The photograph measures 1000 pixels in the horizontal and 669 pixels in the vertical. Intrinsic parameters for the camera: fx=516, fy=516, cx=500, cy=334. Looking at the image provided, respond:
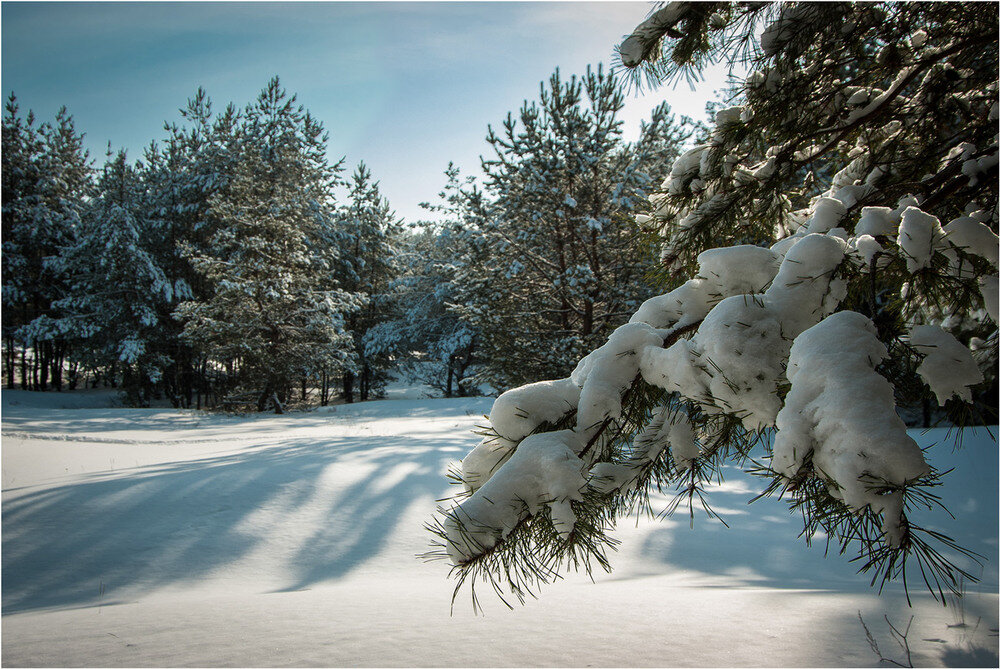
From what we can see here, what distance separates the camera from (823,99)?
2.61 m

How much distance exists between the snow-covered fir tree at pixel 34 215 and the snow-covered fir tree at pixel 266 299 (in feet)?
25.1

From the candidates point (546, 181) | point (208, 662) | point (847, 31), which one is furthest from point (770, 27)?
point (546, 181)

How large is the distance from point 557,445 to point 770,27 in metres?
2.44

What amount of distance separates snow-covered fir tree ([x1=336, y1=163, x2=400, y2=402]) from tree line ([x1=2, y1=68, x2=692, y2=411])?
3.3 inches

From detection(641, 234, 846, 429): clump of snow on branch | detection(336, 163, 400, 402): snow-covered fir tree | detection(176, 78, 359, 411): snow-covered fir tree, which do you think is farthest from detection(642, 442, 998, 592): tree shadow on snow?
detection(336, 163, 400, 402): snow-covered fir tree

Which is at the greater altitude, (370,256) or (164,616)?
(370,256)

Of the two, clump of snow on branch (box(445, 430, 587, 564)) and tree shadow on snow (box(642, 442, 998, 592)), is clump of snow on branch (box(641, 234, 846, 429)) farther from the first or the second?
tree shadow on snow (box(642, 442, 998, 592))

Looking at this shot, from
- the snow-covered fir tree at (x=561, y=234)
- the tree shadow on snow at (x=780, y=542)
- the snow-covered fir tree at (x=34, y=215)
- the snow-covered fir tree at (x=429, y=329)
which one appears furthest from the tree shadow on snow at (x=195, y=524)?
the snow-covered fir tree at (x=34, y=215)

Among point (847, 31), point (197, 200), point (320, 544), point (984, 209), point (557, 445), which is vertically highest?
point (197, 200)

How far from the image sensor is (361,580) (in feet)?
10.2

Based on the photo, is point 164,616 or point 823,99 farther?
point 823,99

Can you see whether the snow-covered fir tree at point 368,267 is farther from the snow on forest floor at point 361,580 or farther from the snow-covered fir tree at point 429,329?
the snow on forest floor at point 361,580

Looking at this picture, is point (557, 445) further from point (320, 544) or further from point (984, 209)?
point (320, 544)

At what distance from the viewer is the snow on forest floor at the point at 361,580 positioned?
1876mm
